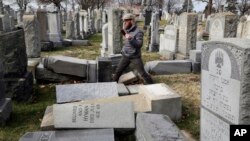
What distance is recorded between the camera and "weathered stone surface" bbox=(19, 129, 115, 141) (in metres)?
4.06

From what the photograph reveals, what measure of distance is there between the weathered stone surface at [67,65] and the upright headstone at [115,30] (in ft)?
10.1

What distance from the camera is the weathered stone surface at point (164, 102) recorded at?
539cm

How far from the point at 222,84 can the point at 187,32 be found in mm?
7761

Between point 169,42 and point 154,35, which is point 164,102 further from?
point 154,35

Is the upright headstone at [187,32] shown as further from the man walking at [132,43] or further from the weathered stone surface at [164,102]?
the weathered stone surface at [164,102]

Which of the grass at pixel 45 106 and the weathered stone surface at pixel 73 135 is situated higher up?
the weathered stone surface at pixel 73 135

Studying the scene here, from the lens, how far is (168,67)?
31.4 feet

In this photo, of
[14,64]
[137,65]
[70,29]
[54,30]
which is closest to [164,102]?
[137,65]

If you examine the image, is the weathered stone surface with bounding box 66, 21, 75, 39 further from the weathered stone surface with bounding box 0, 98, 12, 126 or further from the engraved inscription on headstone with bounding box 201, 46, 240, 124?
the engraved inscription on headstone with bounding box 201, 46, 240, 124

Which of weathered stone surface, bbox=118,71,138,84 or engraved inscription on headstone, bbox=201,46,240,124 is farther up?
engraved inscription on headstone, bbox=201,46,240,124

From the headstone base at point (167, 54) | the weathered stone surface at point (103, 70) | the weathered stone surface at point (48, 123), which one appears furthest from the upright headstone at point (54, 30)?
the weathered stone surface at point (48, 123)

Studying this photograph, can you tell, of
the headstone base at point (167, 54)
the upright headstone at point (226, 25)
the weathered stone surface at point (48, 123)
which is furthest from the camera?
the headstone base at point (167, 54)

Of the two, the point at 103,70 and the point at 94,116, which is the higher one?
the point at 103,70

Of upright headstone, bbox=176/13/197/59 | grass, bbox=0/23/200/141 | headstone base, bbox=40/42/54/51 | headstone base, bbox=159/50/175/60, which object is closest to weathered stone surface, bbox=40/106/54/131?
grass, bbox=0/23/200/141
